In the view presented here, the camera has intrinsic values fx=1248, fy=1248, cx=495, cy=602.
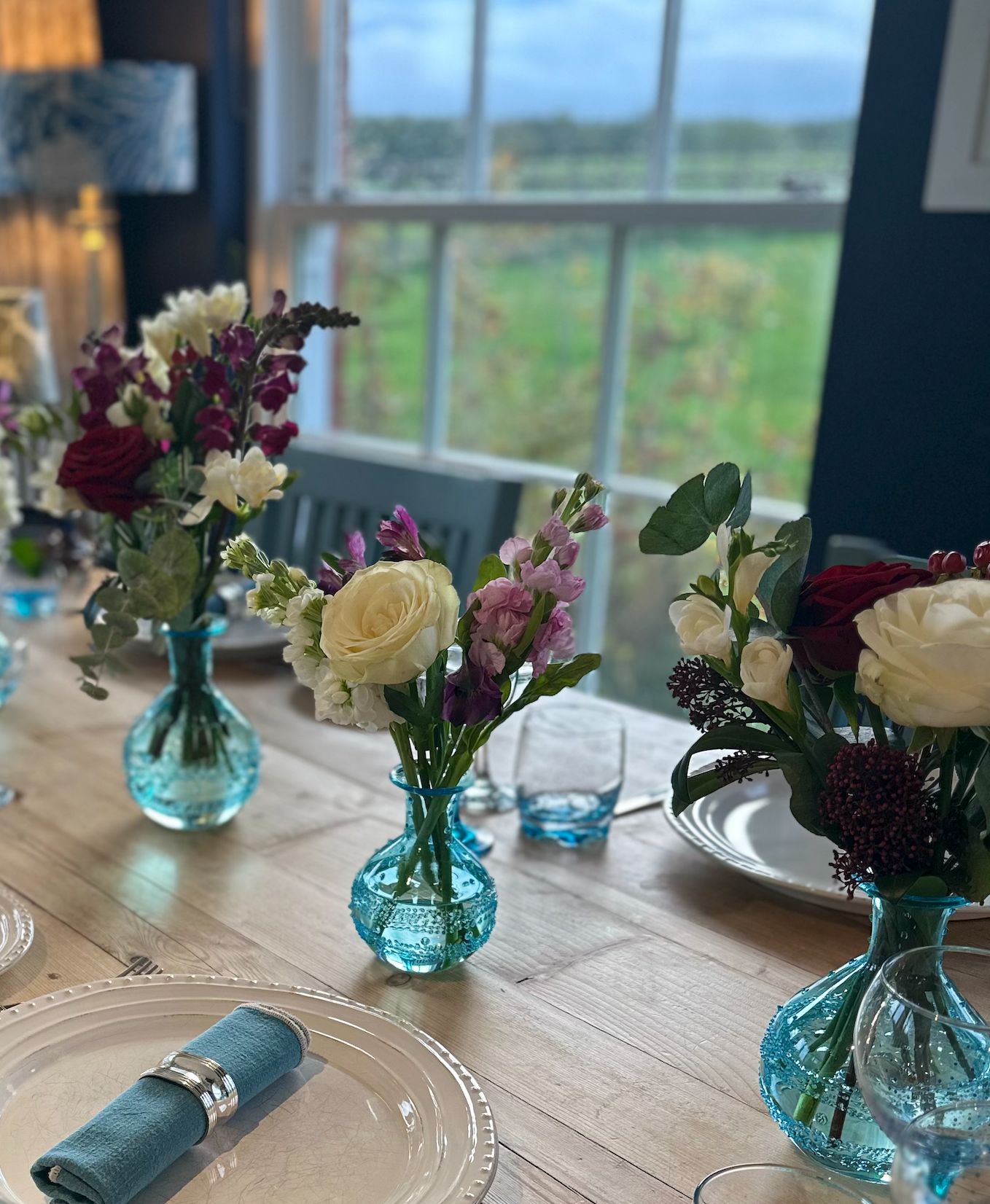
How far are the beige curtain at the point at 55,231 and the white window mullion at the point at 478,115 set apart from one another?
114 centimetres

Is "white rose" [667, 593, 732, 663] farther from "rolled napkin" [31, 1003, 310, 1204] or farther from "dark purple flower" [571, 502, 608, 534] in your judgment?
"rolled napkin" [31, 1003, 310, 1204]

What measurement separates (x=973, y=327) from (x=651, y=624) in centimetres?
103

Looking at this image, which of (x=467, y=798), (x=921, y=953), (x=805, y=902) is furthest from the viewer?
(x=467, y=798)

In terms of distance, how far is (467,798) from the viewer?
49.5 inches

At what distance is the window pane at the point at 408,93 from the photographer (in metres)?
2.86

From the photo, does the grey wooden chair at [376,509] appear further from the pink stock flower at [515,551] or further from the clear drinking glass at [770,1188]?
the clear drinking glass at [770,1188]

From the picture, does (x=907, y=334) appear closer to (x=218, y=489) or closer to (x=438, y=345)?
(x=438, y=345)

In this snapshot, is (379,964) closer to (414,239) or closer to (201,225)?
(414,239)

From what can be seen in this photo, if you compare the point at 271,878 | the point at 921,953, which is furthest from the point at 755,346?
the point at 921,953

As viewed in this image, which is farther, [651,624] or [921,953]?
[651,624]

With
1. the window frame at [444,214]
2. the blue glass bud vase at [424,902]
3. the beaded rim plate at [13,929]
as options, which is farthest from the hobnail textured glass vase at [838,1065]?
the window frame at [444,214]

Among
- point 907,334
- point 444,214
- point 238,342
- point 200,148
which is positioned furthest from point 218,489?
point 200,148

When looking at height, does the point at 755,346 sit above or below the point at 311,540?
above

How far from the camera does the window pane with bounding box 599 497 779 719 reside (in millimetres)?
2748
